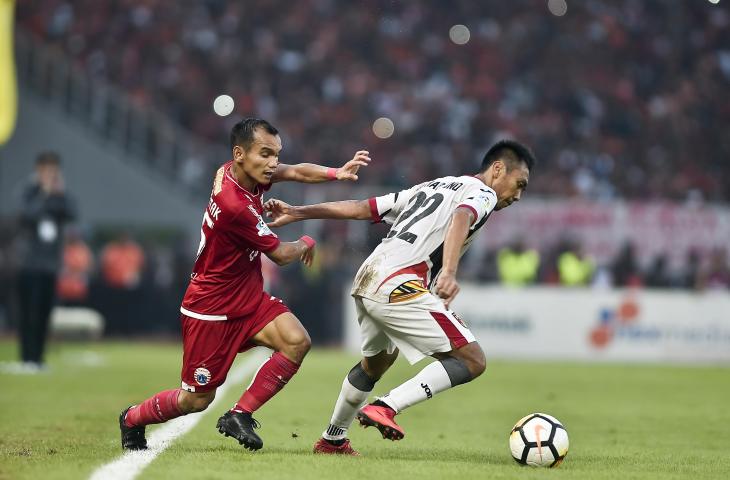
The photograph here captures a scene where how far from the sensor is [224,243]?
22.9 feet

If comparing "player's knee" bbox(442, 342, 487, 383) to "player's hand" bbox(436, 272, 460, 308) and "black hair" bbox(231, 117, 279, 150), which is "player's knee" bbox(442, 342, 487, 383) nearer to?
"player's hand" bbox(436, 272, 460, 308)

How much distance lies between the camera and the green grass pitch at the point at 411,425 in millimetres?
6480

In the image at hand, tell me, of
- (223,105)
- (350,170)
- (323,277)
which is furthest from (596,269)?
(350,170)

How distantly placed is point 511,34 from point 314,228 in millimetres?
8403

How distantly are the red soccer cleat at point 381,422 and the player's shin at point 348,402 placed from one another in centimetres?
70

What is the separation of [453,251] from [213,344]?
5.01 feet

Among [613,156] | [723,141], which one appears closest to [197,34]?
[613,156]

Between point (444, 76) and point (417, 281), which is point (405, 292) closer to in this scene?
point (417, 281)

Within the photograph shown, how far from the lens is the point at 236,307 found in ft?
22.9

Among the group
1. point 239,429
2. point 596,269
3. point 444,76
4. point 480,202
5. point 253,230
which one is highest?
point 444,76

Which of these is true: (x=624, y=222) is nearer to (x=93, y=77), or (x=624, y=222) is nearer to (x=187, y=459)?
(x=93, y=77)

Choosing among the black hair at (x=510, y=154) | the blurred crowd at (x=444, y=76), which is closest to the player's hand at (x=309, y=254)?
the black hair at (x=510, y=154)

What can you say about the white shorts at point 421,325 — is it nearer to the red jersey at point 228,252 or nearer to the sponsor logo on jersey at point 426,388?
the sponsor logo on jersey at point 426,388

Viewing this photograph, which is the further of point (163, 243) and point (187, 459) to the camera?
point (163, 243)
